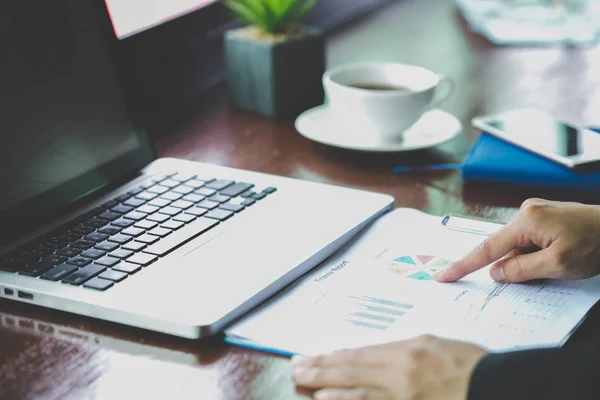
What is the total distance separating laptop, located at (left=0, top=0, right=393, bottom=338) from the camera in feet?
→ 2.64

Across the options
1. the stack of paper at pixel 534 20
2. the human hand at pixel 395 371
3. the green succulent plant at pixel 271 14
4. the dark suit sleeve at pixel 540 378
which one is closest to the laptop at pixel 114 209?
the human hand at pixel 395 371

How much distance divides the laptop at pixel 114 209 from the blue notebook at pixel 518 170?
0.55 ft

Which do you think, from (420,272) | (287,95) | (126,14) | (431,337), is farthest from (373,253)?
(126,14)

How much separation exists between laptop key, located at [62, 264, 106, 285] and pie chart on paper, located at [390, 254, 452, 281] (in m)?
0.29

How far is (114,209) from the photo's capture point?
0.97 metres

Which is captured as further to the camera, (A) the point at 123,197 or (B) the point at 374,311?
(A) the point at 123,197

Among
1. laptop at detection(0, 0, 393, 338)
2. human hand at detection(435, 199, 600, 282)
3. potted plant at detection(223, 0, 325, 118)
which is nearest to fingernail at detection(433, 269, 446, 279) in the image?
human hand at detection(435, 199, 600, 282)

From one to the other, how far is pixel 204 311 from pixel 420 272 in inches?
9.0

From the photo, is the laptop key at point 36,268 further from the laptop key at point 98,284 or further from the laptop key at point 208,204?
the laptop key at point 208,204

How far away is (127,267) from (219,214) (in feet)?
0.51

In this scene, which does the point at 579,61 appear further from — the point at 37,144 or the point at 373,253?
the point at 37,144

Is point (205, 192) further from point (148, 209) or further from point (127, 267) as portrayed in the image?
point (127, 267)

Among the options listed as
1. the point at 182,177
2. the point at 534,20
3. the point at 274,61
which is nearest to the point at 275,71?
the point at 274,61

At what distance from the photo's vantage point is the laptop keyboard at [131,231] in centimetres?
84
